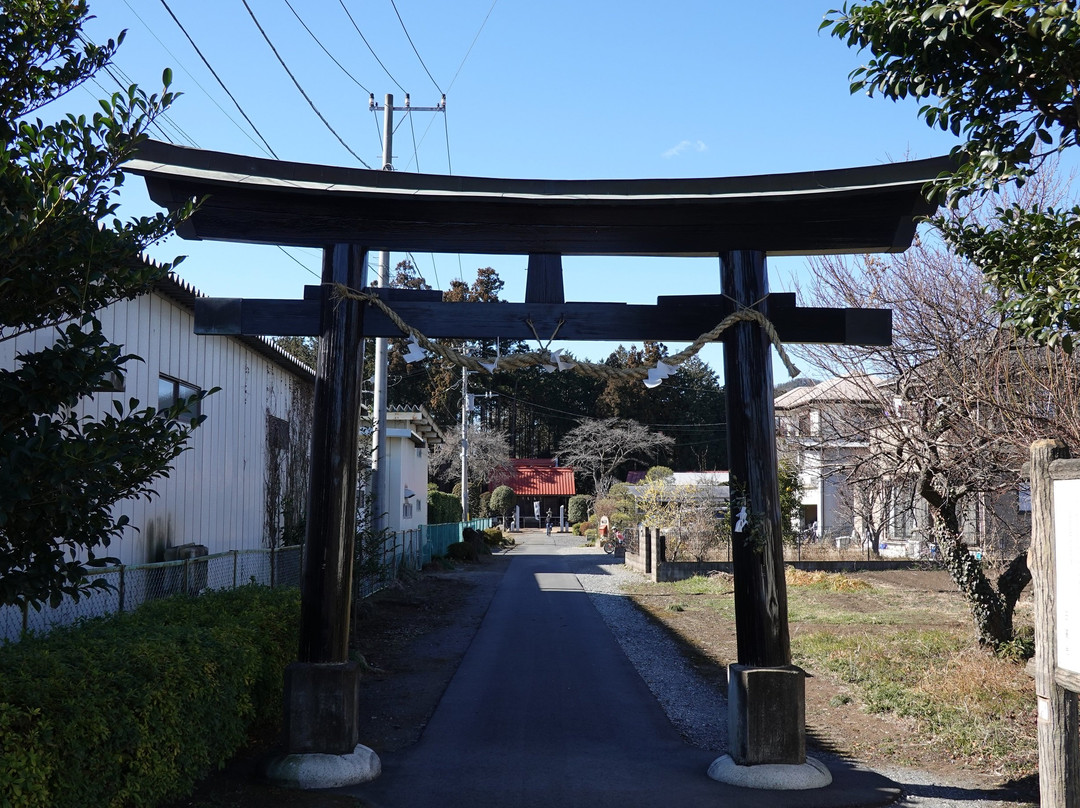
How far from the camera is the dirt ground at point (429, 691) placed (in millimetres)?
6348

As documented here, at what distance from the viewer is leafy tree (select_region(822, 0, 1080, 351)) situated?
4.82 meters

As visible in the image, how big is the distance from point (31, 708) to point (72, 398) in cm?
139

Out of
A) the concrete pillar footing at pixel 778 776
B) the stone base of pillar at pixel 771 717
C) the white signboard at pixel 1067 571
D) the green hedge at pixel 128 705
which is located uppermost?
the white signboard at pixel 1067 571

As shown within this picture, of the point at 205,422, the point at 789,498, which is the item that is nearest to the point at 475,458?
the point at 789,498

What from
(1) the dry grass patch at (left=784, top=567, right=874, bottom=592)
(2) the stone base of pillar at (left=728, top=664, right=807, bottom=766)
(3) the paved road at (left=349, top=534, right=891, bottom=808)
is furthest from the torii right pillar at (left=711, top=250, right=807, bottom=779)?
(1) the dry grass patch at (left=784, top=567, right=874, bottom=592)

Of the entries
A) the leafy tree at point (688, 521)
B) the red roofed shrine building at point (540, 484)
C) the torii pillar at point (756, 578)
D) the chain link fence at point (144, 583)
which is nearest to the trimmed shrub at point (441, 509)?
the leafy tree at point (688, 521)

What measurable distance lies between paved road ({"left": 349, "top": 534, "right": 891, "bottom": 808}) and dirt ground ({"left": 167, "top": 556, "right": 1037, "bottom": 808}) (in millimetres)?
351

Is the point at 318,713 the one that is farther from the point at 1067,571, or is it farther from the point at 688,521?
the point at 688,521

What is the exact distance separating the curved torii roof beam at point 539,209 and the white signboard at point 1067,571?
8.87 ft

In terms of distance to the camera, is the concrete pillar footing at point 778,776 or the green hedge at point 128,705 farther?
the concrete pillar footing at point 778,776

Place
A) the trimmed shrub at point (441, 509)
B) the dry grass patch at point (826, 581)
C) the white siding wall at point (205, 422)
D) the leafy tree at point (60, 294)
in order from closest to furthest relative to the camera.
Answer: the leafy tree at point (60, 294), the white siding wall at point (205, 422), the dry grass patch at point (826, 581), the trimmed shrub at point (441, 509)

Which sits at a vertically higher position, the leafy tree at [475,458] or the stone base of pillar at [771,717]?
the leafy tree at [475,458]

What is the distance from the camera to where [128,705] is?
15.7 feet

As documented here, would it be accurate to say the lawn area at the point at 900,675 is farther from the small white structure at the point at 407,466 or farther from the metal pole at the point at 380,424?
the small white structure at the point at 407,466
